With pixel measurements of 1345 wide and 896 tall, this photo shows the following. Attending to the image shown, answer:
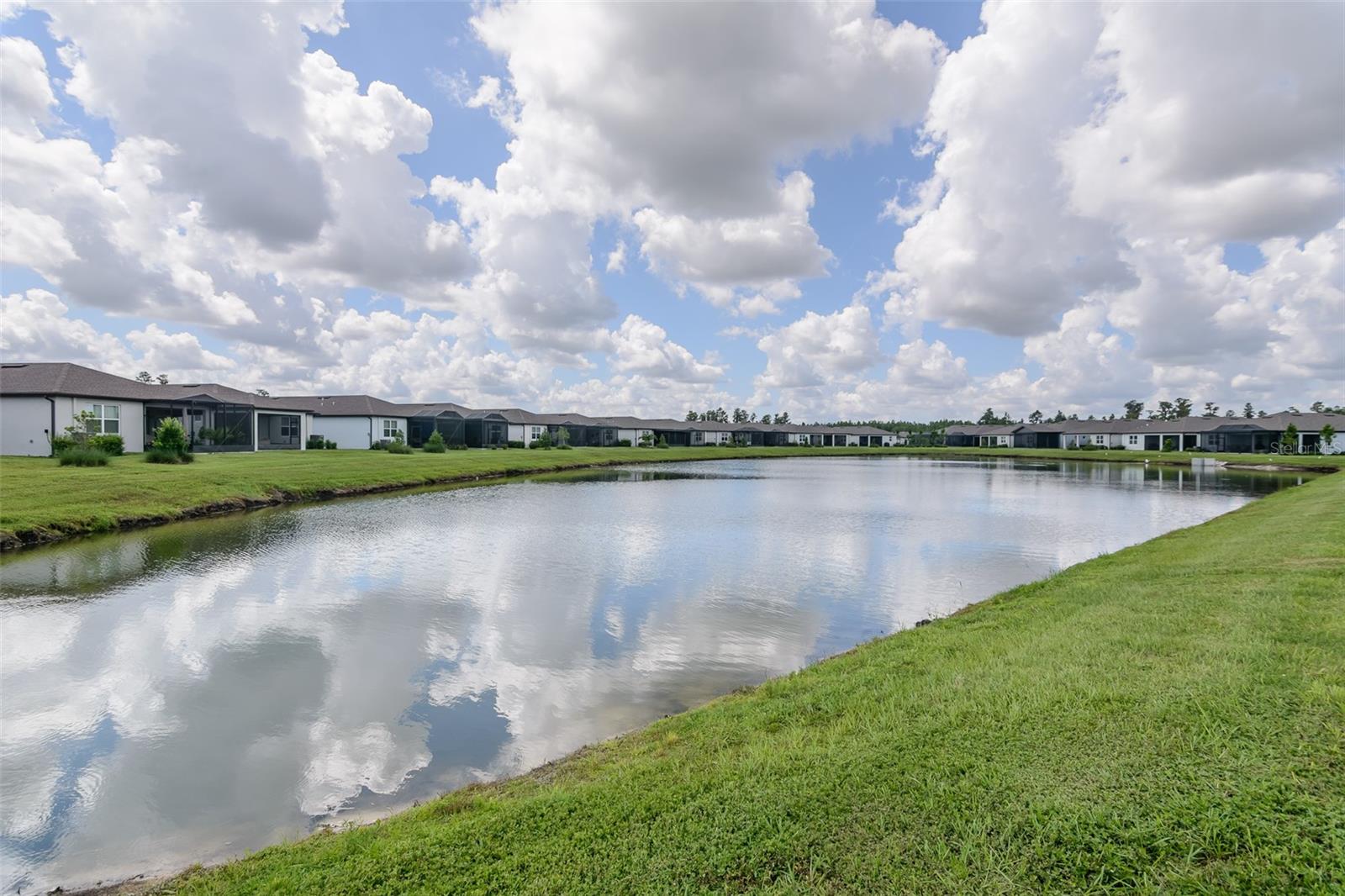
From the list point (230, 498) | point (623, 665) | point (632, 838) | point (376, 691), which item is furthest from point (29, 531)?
point (632, 838)

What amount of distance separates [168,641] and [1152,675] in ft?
38.4

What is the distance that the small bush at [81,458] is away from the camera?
2688 centimetres

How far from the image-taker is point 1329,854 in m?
3.17

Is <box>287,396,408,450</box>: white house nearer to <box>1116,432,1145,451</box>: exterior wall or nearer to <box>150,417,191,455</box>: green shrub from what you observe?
<box>150,417,191,455</box>: green shrub

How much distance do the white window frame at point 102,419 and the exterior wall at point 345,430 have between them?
73.9 ft

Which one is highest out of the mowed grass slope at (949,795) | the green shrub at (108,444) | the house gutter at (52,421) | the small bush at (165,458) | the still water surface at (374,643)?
the house gutter at (52,421)

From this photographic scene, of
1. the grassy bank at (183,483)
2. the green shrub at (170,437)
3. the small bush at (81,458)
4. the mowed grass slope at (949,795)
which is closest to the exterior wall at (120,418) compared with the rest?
the grassy bank at (183,483)

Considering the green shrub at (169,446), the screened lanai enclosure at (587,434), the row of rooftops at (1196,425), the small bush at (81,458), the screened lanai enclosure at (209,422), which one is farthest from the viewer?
the screened lanai enclosure at (587,434)

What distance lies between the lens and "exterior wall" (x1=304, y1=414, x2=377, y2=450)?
2319 inches

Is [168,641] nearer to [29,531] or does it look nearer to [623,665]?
[623,665]

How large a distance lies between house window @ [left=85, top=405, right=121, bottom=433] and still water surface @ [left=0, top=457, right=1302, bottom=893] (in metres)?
19.9

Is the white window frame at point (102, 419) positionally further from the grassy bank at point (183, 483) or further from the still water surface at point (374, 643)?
the still water surface at point (374, 643)

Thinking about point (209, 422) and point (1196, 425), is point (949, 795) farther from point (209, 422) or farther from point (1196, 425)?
point (1196, 425)

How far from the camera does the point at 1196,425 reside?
83.7 m
